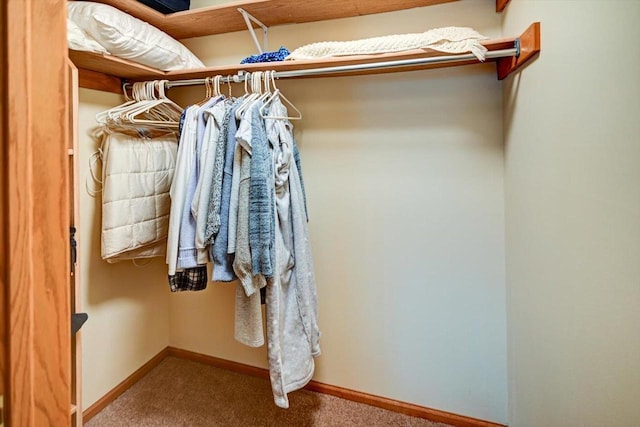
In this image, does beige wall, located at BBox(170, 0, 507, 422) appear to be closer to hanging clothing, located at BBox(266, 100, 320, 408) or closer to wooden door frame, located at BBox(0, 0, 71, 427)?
hanging clothing, located at BBox(266, 100, 320, 408)

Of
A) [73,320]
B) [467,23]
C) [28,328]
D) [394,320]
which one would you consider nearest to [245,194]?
[73,320]

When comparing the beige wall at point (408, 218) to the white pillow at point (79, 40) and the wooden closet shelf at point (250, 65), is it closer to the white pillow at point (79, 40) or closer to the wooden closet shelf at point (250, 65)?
the wooden closet shelf at point (250, 65)

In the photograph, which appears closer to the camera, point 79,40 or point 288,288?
point 79,40

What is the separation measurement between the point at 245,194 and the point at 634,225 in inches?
44.5

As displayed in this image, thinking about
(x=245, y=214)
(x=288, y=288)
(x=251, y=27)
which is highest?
(x=251, y=27)

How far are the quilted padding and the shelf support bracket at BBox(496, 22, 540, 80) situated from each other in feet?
5.25

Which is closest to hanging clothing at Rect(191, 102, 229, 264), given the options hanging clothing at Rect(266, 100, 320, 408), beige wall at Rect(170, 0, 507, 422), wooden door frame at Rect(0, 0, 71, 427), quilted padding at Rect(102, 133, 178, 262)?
hanging clothing at Rect(266, 100, 320, 408)

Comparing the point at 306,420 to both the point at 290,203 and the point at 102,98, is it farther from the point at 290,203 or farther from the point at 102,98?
the point at 102,98

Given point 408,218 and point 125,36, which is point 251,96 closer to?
point 125,36

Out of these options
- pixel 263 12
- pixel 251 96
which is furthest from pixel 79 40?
pixel 263 12

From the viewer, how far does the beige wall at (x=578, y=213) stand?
746 millimetres

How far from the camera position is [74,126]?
1.35 metres

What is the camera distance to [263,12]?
1688 millimetres

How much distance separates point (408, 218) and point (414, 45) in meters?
0.77
